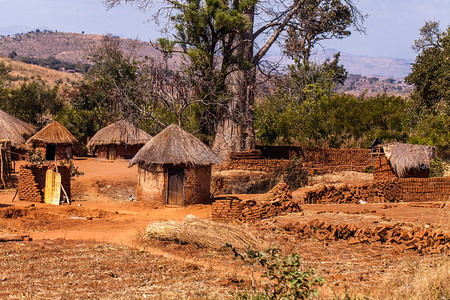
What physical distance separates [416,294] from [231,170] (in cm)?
1257

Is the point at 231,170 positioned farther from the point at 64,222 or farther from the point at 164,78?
the point at 64,222

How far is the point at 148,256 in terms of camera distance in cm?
805

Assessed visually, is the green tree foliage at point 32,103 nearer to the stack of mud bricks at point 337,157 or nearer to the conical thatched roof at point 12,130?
the conical thatched roof at point 12,130

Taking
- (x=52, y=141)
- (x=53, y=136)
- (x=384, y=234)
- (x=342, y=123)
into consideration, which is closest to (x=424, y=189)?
(x=384, y=234)

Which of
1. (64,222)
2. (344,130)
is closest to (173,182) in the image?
(64,222)

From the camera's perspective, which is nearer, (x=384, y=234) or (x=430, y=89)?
(x=384, y=234)

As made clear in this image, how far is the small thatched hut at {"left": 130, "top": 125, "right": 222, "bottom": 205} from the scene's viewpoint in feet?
44.7

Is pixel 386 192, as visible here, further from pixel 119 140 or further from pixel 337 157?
pixel 119 140

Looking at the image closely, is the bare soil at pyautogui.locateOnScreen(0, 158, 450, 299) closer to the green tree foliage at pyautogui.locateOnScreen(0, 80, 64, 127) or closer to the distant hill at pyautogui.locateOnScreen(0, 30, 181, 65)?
the green tree foliage at pyautogui.locateOnScreen(0, 80, 64, 127)

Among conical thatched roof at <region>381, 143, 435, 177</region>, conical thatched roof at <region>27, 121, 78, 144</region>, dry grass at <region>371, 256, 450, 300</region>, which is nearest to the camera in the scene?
dry grass at <region>371, 256, 450, 300</region>

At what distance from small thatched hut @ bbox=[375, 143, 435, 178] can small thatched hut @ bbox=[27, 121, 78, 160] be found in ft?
53.8

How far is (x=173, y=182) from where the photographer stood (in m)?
13.8

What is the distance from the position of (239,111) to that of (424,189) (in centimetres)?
774

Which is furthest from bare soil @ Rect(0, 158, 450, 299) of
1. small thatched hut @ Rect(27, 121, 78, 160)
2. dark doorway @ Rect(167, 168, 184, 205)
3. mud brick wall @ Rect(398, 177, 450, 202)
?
small thatched hut @ Rect(27, 121, 78, 160)
